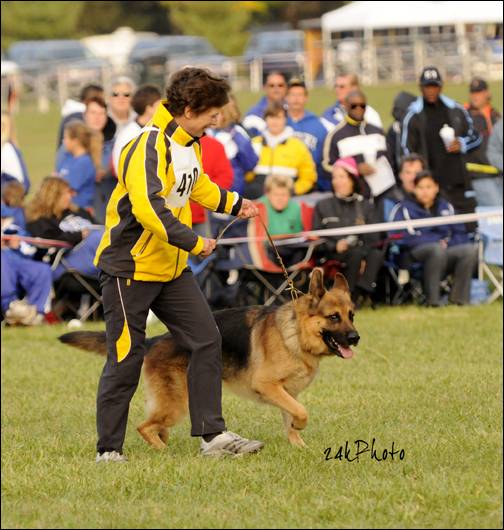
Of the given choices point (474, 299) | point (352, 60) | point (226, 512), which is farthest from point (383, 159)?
point (352, 60)

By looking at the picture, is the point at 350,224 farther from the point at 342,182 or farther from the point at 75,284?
the point at 75,284

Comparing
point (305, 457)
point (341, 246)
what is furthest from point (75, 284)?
point (305, 457)

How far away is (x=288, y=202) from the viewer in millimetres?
12969

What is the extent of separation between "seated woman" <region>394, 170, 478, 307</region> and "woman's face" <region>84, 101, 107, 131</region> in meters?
3.49

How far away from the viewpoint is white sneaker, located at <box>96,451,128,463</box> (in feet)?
21.6

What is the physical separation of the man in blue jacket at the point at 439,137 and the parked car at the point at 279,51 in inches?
841

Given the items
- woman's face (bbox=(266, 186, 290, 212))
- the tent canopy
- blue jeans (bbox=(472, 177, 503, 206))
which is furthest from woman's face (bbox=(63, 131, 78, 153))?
the tent canopy

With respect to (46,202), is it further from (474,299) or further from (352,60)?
(352,60)

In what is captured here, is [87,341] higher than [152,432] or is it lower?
higher

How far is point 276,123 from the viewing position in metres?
13.5

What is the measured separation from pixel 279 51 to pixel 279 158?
27.2 metres

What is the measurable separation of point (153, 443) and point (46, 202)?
252 inches

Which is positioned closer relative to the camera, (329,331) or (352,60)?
(329,331)

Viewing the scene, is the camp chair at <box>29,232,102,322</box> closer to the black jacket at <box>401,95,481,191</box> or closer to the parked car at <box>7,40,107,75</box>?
the black jacket at <box>401,95,481,191</box>
